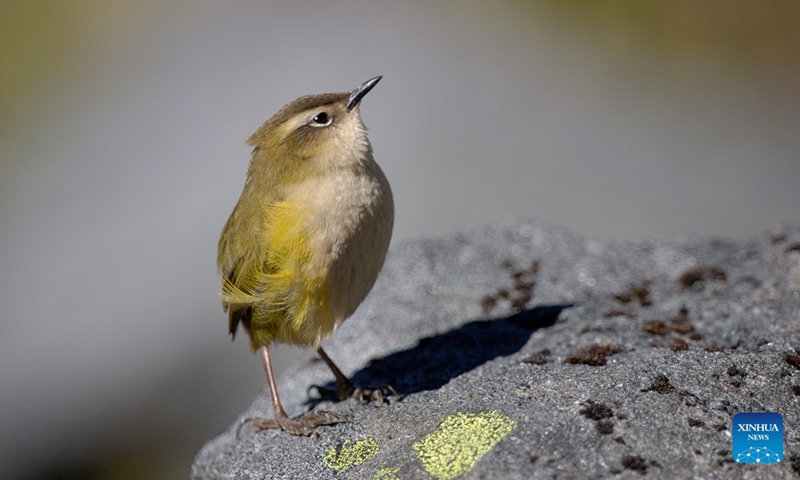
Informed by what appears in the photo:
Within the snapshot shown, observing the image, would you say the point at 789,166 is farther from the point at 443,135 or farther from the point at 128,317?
the point at 128,317

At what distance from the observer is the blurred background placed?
774 centimetres

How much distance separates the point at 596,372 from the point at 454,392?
2.48 feet

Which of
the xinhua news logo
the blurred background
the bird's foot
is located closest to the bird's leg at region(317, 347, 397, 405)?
the bird's foot

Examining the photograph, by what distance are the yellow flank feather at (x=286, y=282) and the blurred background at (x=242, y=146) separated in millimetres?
2524

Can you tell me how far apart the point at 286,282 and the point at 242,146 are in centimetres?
621

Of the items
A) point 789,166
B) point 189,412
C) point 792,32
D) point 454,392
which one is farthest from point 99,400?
point 792,32

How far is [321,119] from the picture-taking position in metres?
5.01

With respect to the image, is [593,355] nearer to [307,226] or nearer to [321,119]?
[307,226]

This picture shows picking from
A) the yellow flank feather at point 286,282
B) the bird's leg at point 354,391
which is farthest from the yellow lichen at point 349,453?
the yellow flank feather at point 286,282

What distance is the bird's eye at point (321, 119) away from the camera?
499 cm

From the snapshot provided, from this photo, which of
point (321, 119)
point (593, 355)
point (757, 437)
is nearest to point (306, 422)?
point (593, 355)

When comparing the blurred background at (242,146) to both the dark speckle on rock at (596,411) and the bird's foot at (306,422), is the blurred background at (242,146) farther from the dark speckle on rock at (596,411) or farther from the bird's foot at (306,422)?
the dark speckle on rock at (596,411)

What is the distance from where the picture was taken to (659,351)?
4.38 meters

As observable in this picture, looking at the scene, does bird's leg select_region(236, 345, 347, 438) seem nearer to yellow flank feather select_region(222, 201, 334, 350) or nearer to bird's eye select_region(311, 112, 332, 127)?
yellow flank feather select_region(222, 201, 334, 350)
